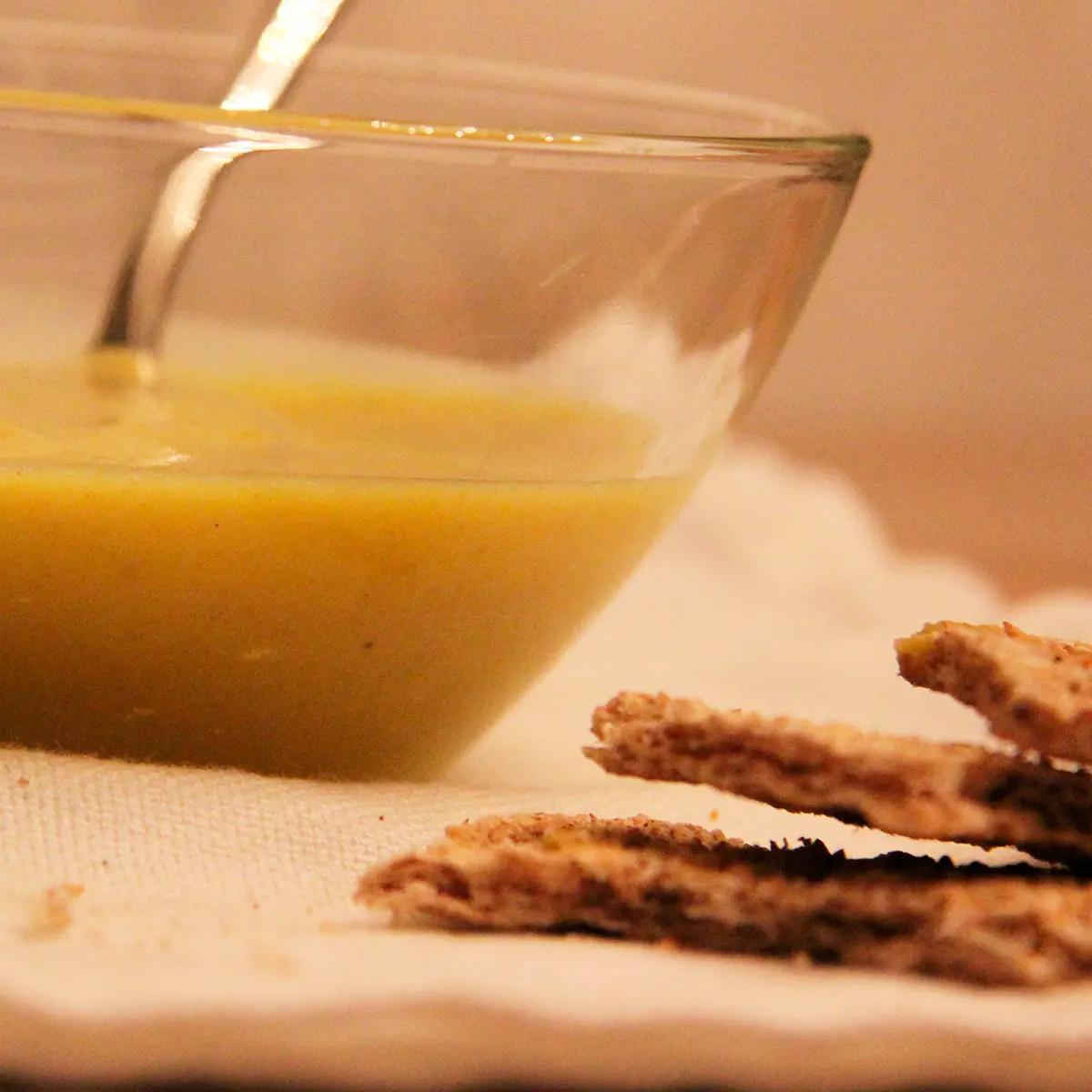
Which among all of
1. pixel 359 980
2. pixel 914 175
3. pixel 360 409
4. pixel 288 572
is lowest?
pixel 359 980

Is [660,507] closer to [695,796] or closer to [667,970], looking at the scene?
[695,796]

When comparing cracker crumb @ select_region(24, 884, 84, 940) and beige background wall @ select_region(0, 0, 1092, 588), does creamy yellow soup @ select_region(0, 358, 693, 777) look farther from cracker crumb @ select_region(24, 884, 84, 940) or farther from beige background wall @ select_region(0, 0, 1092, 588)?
beige background wall @ select_region(0, 0, 1092, 588)

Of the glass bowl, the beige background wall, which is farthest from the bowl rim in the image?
the beige background wall

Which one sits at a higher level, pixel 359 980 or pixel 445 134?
pixel 445 134

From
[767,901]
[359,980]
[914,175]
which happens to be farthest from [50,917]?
[914,175]

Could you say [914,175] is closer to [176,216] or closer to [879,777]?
[176,216]

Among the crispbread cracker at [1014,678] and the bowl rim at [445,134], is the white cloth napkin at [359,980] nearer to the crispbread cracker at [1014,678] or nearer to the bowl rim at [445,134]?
the crispbread cracker at [1014,678]
